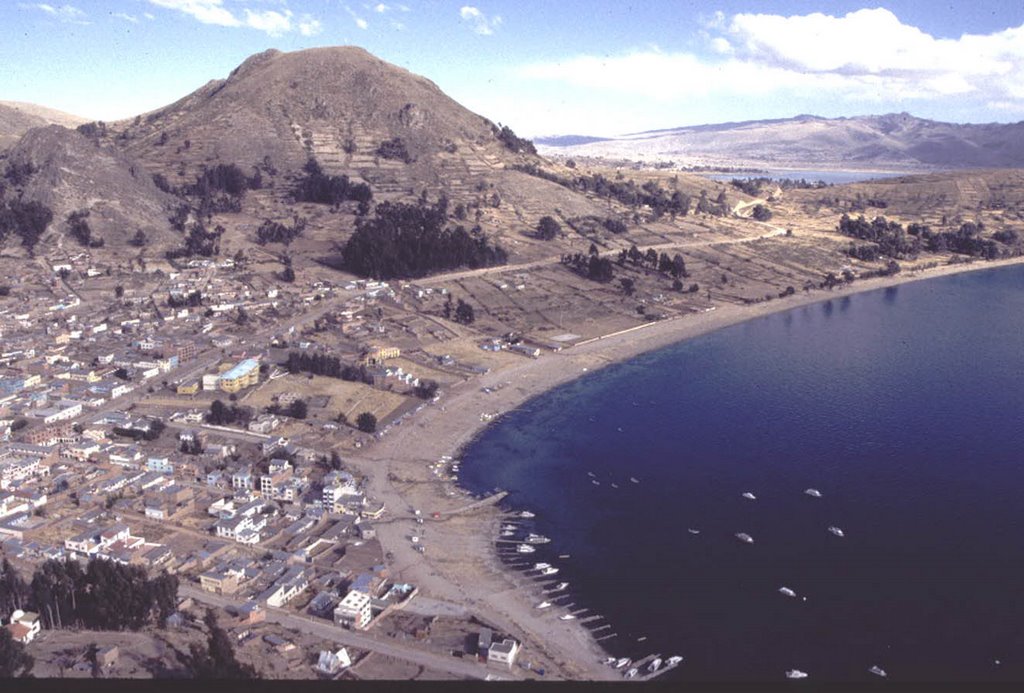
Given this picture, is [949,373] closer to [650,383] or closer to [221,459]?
[650,383]

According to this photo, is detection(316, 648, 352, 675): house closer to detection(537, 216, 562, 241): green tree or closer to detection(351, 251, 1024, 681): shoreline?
detection(351, 251, 1024, 681): shoreline

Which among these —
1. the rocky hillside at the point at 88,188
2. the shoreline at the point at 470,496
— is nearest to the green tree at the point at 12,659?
the shoreline at the point at 470,496

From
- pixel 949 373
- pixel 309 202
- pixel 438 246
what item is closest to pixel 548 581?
pixel 949 373

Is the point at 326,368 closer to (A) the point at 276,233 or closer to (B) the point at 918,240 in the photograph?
(A) the point at 276,233

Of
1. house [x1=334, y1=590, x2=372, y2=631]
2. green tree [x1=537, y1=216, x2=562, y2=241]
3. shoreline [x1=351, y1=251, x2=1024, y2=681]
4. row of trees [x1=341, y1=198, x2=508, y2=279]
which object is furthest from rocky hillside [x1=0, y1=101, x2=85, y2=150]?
house [x1=334, y1=590, x2=372, y2=631]

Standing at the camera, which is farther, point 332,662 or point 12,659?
point 332,662

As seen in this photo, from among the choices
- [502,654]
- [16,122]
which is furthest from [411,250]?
[16,122]
